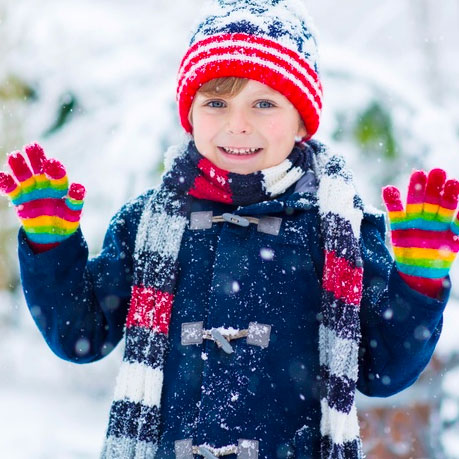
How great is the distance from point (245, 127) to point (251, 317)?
0.50 m

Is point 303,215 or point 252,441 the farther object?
point 303,215

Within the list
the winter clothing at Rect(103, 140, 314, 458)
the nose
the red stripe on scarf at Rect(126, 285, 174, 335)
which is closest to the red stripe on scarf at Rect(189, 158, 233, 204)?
the winter clothing at Rect(103, 140, 314, 458)

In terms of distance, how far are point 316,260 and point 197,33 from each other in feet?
2.38

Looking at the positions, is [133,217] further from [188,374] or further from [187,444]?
[187,444]

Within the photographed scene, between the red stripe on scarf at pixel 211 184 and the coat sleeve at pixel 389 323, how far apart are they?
398 mm

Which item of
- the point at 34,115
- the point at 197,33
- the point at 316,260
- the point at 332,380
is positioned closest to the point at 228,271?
the point at 316,260

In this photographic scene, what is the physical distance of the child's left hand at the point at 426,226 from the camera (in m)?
1.62

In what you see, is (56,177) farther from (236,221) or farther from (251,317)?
(251,317)

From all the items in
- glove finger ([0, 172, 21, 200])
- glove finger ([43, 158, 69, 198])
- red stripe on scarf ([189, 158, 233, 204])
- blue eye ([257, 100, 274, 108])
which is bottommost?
glove finger ([0, 172, 21, 200])

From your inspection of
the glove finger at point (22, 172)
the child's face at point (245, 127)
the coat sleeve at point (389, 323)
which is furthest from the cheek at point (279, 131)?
the glove finger at point (22, 172)

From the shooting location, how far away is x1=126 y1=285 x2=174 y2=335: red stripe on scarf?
6.06 feet

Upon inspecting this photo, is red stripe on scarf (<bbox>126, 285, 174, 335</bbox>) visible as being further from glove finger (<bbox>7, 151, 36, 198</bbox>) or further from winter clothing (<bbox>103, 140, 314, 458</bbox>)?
glove finger (<bbox>7, 151, 36, 198</bbox>)

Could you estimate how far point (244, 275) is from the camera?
1.83 metres

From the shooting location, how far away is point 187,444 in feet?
5.74
